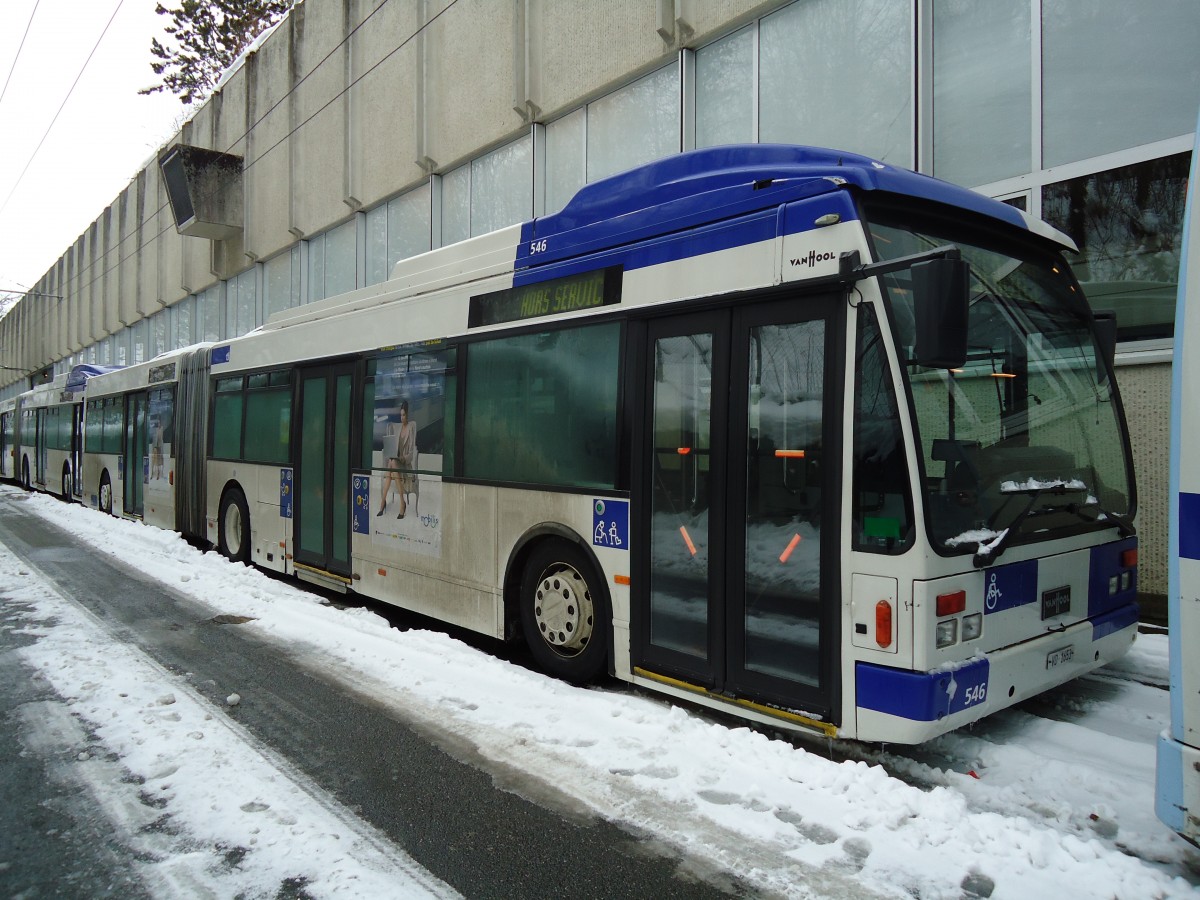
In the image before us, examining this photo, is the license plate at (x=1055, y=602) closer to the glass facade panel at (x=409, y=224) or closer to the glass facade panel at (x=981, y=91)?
the glass facade panel at (x=981, y=91)

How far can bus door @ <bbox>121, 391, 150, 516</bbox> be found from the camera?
48.3 feet

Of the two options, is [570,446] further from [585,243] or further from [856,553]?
[856,553]

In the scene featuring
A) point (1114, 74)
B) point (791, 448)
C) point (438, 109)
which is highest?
point (438, 109)

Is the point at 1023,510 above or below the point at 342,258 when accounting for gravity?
below

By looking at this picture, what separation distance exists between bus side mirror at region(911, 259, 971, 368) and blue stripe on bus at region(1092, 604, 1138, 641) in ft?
7.02

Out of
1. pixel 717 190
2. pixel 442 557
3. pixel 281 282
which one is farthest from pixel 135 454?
pixel 717 190

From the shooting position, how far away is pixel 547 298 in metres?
5.85

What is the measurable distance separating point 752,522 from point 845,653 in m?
0.82

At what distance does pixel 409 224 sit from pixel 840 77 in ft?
34.5

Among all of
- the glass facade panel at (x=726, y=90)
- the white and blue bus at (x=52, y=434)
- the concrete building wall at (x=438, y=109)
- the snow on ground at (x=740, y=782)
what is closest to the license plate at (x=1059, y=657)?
the snow on ground at (x=740, y=782)

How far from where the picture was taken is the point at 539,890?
305cm

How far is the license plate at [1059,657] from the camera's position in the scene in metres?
4.21

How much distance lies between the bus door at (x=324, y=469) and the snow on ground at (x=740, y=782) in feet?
8.47

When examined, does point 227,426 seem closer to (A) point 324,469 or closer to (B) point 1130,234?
(A) point 324,469
